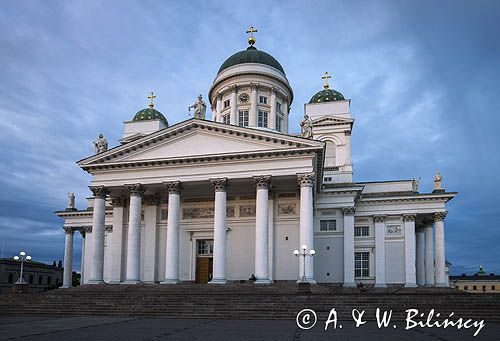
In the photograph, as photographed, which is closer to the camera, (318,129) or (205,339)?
(205,339)

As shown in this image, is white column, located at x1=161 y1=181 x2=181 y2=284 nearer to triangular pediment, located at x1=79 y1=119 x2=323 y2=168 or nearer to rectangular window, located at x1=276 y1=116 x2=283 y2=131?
triangular pediment, located at x1=79 y1=119 x2=323 y2=168

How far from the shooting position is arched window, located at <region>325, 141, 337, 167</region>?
44938mm

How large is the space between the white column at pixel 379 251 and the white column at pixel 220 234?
49.3ft

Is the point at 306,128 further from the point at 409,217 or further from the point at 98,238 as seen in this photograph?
the point at 98,238

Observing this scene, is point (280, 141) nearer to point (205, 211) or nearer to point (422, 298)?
point (205, 211)

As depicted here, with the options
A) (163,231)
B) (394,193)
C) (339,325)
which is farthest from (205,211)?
(339,325)

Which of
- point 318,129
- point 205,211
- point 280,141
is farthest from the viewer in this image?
point 318,129

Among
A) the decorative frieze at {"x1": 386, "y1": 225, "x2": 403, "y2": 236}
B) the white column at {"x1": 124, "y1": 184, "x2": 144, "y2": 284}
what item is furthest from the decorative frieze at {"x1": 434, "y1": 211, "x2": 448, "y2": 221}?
the white column at {"x1": 124, "y1": 184, "x2": 144, "y2": 284}

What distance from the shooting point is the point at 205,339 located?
1412 centimetres

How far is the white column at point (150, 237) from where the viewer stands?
36.3 m

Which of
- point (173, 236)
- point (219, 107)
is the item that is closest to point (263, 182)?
→ point (173, 236)

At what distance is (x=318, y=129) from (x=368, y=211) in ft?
28.7

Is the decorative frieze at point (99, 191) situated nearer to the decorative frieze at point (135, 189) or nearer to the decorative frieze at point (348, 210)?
the decorative frieze at point (135, 189)

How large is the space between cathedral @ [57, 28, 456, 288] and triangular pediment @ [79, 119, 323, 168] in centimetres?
7
